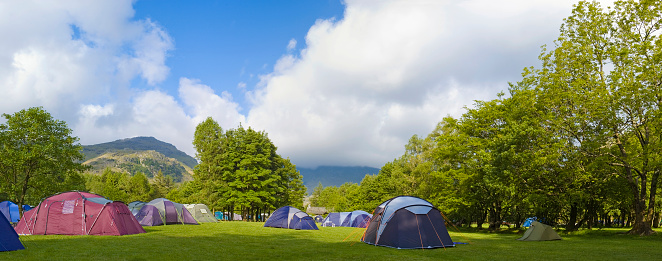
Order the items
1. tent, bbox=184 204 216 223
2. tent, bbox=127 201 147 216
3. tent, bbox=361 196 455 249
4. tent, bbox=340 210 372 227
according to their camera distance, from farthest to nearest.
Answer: tent, bbox=340 210 372 227
tent, bbox=184 204 216 223
tent, bbox=127 201 147 216
tent, bbox=361 196 455 249

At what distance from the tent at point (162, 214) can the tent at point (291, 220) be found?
7970mm

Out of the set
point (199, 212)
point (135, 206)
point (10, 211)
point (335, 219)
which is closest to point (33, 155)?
point (10, 211)

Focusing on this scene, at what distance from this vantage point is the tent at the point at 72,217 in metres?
18.9

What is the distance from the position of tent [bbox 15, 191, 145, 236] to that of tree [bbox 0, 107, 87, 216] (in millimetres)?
16518

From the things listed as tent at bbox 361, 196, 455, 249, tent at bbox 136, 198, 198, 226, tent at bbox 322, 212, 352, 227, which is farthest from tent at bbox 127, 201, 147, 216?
tent at bbox 361, 196, 455, 249

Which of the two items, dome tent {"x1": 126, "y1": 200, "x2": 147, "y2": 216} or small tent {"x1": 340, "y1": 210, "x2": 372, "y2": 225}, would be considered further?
small tent {"x1": 340, "y1": 210, "x2": 372, "y2": 225}

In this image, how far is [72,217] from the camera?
757 inches

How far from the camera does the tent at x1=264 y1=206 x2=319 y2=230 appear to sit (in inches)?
1150

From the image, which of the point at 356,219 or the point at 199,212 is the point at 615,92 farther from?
the point at 199,212

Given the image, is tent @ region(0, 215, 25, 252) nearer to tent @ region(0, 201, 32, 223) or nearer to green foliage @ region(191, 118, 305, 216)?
tent @ region(0, 201, 32, 223)

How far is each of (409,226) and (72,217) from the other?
17023mm

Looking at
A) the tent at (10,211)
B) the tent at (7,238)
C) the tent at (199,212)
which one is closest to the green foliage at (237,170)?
the tent at (199,212)

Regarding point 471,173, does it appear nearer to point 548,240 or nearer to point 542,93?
point 542,93

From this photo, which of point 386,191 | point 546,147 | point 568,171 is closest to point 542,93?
point 546,147
